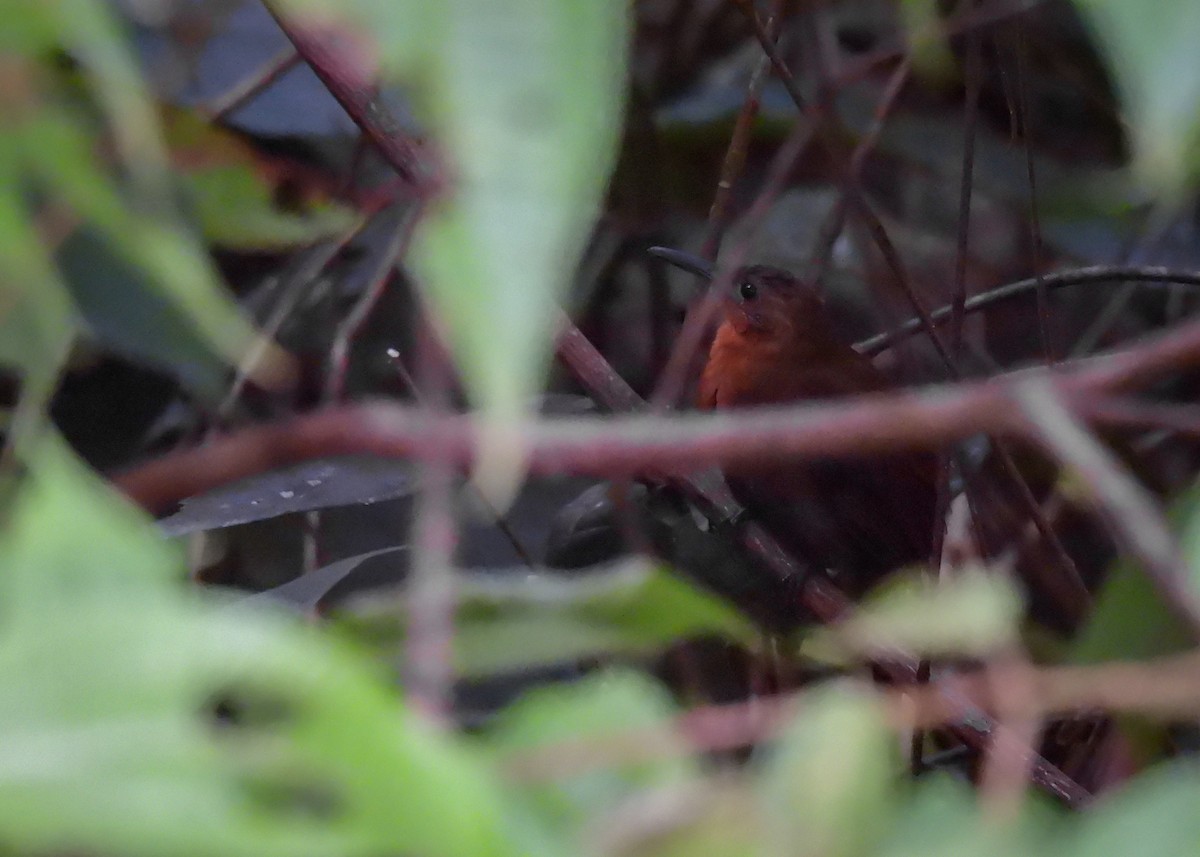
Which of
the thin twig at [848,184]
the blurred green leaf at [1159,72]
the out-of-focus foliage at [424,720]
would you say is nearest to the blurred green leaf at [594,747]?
the out-of-focus foliage at [424,720]

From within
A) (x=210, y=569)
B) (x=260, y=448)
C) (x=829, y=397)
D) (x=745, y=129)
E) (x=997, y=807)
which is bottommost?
(x=829, y=397)

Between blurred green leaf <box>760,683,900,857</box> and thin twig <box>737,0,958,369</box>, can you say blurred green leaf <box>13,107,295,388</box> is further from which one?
thin twig <box>737,0,958,369</box>

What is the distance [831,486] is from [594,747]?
6.85 feet

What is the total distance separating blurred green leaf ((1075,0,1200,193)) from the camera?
1.35ft

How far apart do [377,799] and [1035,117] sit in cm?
308

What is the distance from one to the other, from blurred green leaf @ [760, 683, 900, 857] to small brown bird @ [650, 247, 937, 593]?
1949 mm

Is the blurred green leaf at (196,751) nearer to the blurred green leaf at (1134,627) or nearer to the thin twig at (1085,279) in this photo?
the blurred green leaf at (1134,627)

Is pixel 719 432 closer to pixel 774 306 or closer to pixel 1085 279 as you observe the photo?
pixel 1085 279

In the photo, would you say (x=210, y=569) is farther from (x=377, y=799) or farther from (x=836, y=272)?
(x=836, y=272)

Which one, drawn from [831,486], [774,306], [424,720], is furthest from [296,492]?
[774,306]

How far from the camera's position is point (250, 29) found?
6.99 feet

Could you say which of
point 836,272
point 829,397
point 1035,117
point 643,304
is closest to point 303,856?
point 829,397

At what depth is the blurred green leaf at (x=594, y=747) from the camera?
533 millimetres

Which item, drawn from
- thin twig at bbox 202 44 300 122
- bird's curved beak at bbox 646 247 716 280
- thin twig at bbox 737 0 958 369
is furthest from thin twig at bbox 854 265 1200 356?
thin twig at bbox 202 44 300 122
